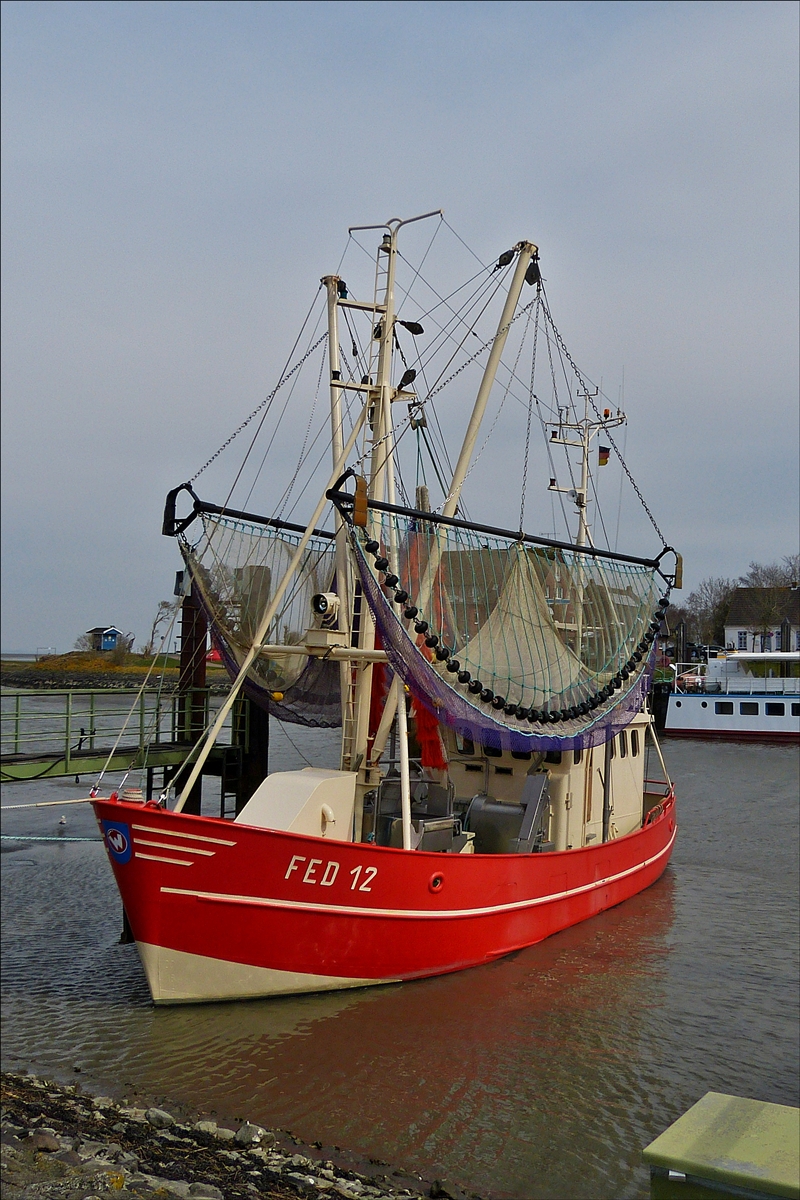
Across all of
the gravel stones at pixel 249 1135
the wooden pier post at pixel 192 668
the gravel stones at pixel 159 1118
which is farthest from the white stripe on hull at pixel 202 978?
the wooden pier post at pixel 192 668

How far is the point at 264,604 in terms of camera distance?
591 inches

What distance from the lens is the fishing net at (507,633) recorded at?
12258 mm

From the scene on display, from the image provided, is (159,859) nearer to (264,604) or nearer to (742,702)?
(264,604)

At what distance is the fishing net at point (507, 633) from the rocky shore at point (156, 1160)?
18.2 feet

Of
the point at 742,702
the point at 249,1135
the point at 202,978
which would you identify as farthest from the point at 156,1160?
the point at 742,702

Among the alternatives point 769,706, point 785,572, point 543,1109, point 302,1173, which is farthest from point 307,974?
point 785,572

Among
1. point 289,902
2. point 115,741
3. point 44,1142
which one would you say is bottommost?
point 44,1142

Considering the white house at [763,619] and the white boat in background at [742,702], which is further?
the white house at [763,619]

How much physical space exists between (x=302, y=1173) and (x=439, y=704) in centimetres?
595

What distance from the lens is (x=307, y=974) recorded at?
463 inches

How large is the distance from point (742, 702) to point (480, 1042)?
147 ft

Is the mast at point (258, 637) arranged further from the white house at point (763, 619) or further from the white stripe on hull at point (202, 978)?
the white house at point (763, 619)

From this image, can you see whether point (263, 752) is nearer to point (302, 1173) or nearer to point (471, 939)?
point (471, 939)

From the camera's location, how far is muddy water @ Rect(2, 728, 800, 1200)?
908cm
